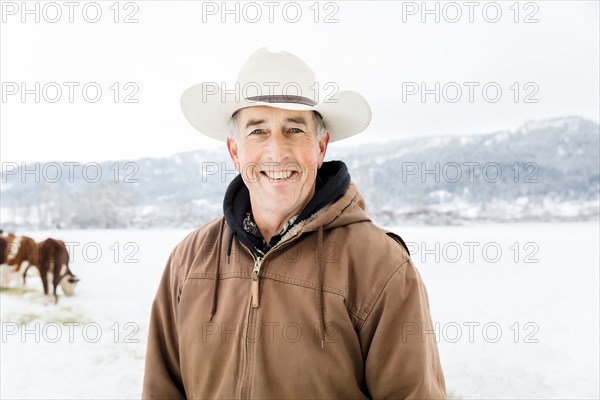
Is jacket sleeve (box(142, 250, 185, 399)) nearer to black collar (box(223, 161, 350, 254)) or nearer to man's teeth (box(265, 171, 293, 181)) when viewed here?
black collar (box(223, 161, 350, 254))

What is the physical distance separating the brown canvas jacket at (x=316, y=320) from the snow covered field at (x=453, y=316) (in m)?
2.78

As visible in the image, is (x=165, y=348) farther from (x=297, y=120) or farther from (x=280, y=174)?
(x=297, y=120)

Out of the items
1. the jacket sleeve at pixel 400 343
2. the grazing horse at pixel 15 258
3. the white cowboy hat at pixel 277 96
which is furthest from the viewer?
the grazing horse at pixel 15 258

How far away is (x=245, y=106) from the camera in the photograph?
131cm

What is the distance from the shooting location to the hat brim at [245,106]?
4.25 ft

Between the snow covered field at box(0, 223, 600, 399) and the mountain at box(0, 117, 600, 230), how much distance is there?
1.54 ft

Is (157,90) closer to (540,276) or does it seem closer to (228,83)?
(540,276)

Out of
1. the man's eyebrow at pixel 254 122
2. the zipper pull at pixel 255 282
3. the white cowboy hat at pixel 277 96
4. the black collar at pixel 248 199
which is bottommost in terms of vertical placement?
the zipper pull at pixel 255 282

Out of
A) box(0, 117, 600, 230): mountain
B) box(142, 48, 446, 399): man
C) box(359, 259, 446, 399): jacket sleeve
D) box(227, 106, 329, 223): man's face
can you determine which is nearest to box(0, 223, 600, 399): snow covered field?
box(0, 117, 600, 230): mountain

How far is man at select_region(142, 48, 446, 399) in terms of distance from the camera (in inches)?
43.6

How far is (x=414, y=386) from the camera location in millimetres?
1065

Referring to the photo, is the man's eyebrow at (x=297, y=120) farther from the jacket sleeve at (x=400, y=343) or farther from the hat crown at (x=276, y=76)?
the jacket sleeve at (x=400, y=343)

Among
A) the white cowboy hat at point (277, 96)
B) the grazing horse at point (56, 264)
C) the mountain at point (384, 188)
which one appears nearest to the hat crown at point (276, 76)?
the white cowboy hat at point (277, 96)

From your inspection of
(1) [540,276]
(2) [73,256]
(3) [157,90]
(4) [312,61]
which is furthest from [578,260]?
(3) [157,90]
